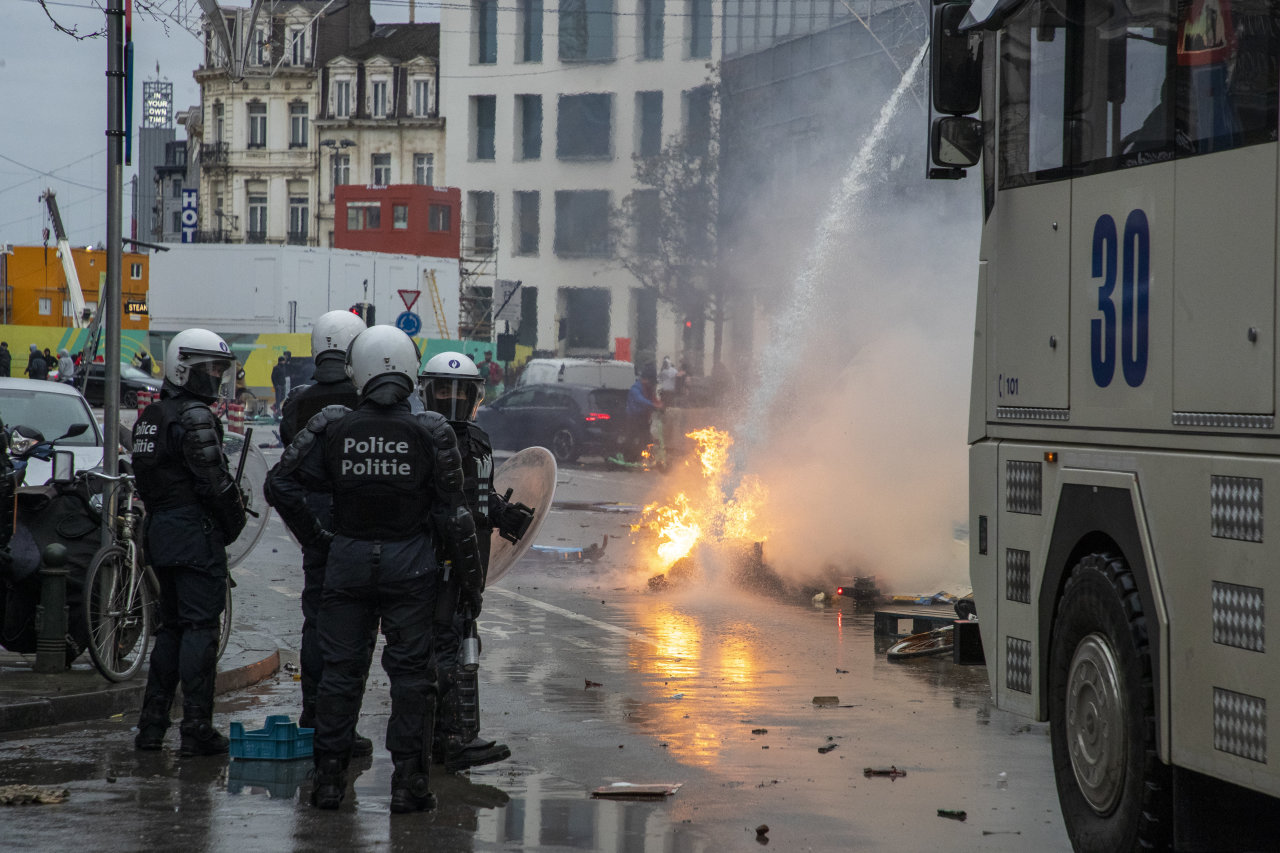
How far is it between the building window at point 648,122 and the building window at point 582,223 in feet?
10.9

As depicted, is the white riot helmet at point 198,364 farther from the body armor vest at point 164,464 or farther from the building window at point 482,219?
the building window at point 482,219

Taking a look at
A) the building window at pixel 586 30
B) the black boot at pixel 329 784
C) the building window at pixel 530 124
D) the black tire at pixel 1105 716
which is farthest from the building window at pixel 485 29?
the black tire at pixel 1105 716

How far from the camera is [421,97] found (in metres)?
75.5

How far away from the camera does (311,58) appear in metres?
77.6

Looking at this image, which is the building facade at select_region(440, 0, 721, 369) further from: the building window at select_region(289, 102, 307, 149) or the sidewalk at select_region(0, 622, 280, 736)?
the sidewalk at select_region(0, 622, 280, 736)

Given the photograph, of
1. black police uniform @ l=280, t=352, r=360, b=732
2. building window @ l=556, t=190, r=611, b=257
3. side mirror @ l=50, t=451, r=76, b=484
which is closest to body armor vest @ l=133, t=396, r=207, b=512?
black police uniform @ l=280, t=352, r=360, b=732

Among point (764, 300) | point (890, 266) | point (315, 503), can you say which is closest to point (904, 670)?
point (315, 503)

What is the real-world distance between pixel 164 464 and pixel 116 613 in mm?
1625

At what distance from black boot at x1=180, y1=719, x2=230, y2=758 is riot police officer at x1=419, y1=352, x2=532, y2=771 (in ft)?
3.33

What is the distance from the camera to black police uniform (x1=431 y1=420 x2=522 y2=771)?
6504 mm

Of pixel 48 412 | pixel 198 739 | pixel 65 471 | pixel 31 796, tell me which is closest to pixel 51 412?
pixel 48 412

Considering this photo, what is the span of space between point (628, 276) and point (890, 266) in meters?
43.1

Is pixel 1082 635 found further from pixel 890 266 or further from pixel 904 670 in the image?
pixel 890 266

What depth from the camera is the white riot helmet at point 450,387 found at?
6934mm
